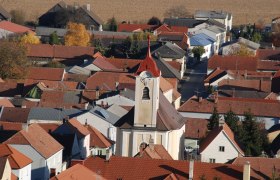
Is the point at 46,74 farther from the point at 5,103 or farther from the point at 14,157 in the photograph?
the point at 14,157

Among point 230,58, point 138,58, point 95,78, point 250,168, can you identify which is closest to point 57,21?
point 138,58

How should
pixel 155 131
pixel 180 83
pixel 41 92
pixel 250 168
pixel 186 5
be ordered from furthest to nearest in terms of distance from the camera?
pixel 186 5 → pixel 180 83 → pixel 41 92 → pixel 155 131 → pixel 250 168

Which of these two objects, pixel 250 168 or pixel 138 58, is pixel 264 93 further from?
pixel 250 168

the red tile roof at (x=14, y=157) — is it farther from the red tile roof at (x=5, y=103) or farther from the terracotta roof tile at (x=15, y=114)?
the red tile roof at (x=5, y=103)

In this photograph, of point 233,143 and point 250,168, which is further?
point 233,143

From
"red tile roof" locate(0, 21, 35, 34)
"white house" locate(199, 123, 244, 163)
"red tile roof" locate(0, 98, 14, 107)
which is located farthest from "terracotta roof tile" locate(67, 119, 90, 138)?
"red tile roof" locate(0, 21, 35, 34)

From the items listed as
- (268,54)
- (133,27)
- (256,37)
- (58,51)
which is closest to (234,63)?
(268,54)
